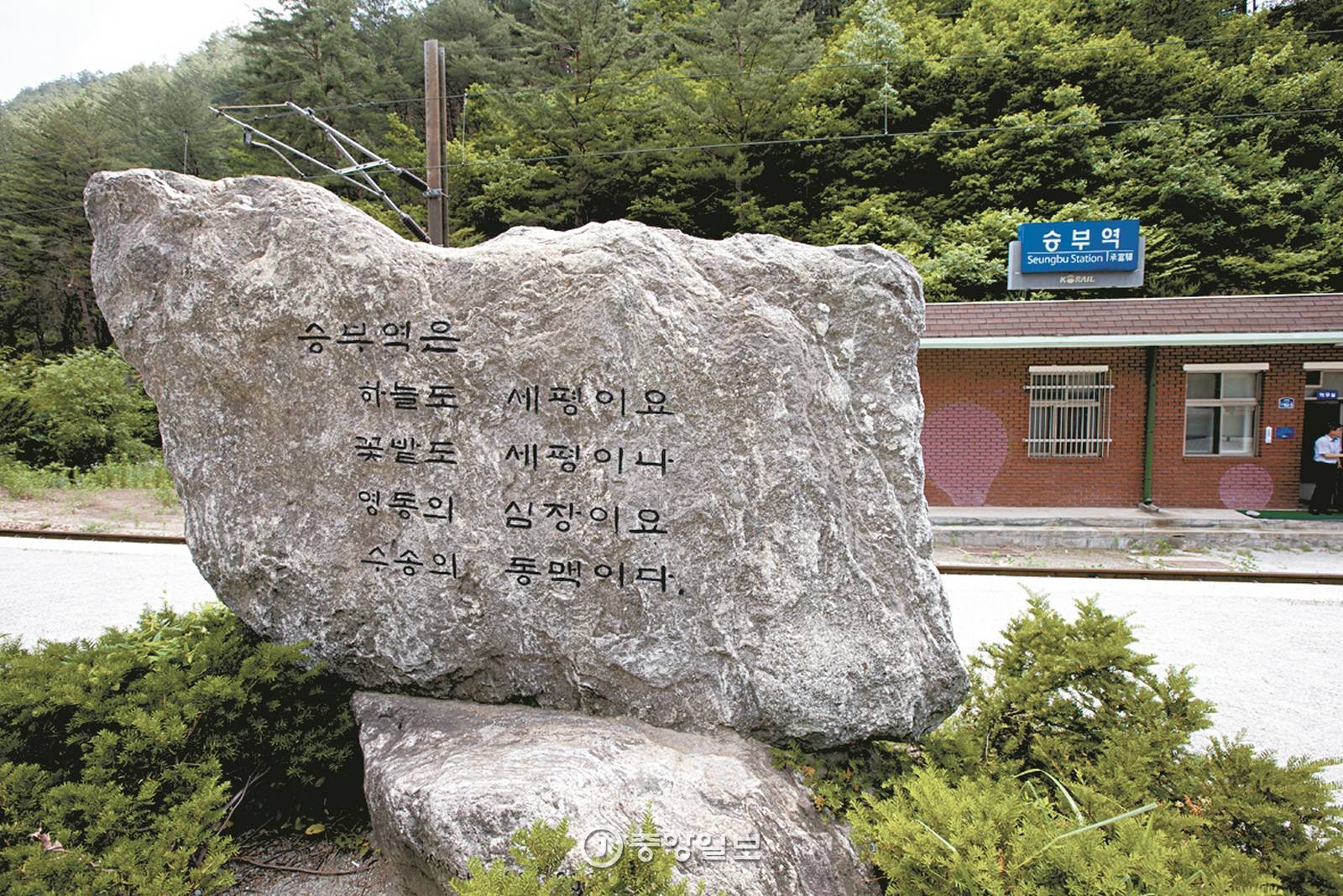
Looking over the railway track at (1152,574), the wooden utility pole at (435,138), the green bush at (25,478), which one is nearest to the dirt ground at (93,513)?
the green bush at (25,478)

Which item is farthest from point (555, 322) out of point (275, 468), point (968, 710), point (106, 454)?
point (106, 454)

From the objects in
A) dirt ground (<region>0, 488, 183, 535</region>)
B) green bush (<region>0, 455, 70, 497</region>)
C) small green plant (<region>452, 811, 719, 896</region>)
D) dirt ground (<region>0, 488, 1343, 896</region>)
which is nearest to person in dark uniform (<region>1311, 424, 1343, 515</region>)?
dirt ground (<region>0, 488, 1343, 896</region>)

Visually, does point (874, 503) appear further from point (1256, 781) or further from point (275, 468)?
point (275, 468)

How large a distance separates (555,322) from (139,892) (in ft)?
8.90

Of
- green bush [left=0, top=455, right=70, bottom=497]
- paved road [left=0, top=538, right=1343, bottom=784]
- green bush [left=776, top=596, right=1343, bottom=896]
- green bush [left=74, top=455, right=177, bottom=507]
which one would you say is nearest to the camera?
green bush [left=776, top=596, right=1343, bottom=896]

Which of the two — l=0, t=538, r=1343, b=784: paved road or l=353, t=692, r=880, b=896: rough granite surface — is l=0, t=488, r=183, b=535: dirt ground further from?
l=353, t=692, r=880, b=896: rough granite surface

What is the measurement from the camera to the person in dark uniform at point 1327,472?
1277 cm

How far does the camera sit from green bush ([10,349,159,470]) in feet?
59.5

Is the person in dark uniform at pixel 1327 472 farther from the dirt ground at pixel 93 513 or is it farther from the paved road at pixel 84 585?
the dirt ground at pixel 93 513

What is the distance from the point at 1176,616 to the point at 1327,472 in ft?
26.7

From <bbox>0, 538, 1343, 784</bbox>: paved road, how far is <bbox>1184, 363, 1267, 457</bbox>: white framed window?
5.56 meters

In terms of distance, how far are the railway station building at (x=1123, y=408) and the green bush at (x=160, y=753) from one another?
11630 millimetres

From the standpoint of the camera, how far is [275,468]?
3852mm

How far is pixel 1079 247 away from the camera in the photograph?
16.4m
